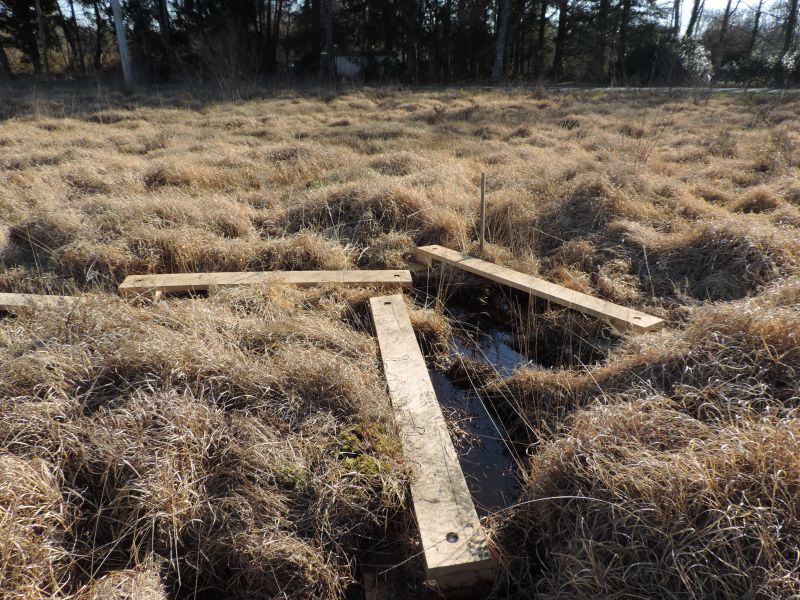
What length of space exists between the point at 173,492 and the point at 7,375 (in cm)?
127

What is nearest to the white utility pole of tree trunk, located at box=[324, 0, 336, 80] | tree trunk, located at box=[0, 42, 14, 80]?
tree trunk, located at box=[0, 42, 14, 80]

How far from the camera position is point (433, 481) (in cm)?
240

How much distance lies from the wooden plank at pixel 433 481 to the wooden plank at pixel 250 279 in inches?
39.9

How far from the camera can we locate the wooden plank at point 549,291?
366 centimetres

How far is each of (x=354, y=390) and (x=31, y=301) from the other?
2537 mm

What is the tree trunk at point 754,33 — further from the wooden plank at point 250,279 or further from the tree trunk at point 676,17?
the wooden plank at point 250,279

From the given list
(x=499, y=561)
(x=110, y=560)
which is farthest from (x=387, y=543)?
(x=110, y=560)

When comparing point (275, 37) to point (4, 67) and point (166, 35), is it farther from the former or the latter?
point (4, 67)

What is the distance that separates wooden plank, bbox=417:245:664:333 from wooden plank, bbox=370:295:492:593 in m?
1.22

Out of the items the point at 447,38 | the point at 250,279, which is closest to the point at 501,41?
the point at 447,38

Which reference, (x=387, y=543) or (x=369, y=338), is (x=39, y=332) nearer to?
(x=369, y=338)

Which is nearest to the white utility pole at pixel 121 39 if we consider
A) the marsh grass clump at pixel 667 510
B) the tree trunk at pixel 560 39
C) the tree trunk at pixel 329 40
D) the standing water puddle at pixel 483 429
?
the tree trunk at pixel 329 40

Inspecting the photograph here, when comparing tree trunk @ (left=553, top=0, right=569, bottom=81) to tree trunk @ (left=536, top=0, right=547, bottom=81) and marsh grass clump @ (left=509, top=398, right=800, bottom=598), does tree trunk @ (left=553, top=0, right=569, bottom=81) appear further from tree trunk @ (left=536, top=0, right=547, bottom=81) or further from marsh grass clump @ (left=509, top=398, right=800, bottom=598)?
marsh grass clump @ (left=509, top=398, right=800, bottom=598)

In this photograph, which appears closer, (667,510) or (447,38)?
(667,510)
